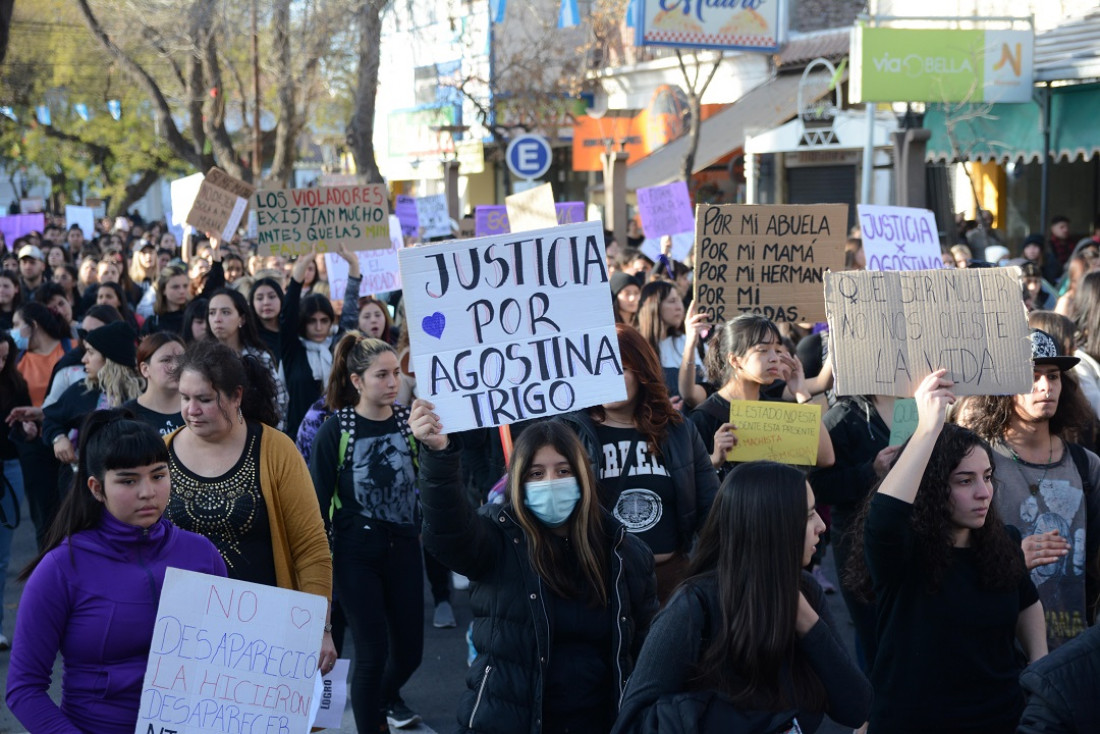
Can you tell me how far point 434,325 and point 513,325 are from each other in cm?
27

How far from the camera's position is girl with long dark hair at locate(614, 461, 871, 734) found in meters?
2.86

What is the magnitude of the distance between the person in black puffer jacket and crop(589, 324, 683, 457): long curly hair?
2281 millimetres

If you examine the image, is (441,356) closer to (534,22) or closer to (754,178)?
(754,178)

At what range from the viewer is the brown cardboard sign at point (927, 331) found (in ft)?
14.3

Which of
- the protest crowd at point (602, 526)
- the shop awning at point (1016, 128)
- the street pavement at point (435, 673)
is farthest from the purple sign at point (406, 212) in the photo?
the protest crowd at point (602, 526)

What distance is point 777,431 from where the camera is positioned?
5254mm

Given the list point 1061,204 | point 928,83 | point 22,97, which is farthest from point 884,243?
point 22,97

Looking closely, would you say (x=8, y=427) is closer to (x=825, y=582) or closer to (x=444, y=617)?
(x=444, y=617)

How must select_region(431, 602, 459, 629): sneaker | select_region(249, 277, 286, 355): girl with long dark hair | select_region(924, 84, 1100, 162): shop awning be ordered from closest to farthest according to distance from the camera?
select_region(431, 602, 459, 629): sneaker
select_region(249, 277, 286, 355): girl with long dark hair
select_region(924, 84, 1100, 162): shop awning

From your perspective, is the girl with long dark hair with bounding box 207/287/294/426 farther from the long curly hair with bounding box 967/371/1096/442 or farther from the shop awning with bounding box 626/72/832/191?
the shop awning with bounding box 626/72/832/191

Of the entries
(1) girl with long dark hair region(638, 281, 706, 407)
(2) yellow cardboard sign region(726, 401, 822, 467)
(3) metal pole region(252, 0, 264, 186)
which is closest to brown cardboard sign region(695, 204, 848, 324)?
(1) girl with long dark hair region(638, 281, 706, 407)

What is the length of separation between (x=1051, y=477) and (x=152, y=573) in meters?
2.93

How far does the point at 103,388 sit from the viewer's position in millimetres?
6539

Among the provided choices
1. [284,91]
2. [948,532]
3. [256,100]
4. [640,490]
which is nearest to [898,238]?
[640,490]
